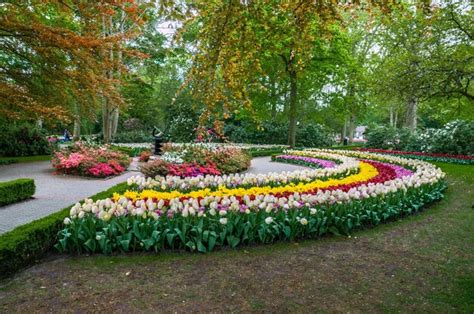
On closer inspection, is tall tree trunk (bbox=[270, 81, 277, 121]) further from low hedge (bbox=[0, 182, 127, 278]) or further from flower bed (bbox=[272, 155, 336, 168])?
low hedge (bbox=[0, 182, 127, 278])

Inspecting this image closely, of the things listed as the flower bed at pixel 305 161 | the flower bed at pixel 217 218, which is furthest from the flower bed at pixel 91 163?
the flower bed at pixel 305 161

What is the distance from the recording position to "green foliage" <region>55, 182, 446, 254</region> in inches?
171

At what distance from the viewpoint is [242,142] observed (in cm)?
2762

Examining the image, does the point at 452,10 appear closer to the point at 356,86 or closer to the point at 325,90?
the point at 356,86

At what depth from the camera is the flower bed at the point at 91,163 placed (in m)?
10.9

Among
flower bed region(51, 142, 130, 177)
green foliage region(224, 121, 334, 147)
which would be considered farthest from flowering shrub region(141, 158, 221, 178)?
green foliage region(224, 121, 334, 147)

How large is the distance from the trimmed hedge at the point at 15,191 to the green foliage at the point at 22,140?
10.8 m

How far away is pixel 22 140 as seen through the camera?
1712 centimetres

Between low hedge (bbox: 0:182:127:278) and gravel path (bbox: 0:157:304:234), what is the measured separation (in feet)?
4.30

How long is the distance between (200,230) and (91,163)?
7.79 metres

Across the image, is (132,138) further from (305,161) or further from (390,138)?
(390,138)

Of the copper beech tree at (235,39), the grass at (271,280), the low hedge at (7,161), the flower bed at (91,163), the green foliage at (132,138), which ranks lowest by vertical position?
the grass at (271,280)

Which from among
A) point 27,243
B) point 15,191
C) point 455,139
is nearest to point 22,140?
point 15,191

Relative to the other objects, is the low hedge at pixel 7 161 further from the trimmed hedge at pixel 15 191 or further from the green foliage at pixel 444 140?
the green foliage at pixel 444 140
